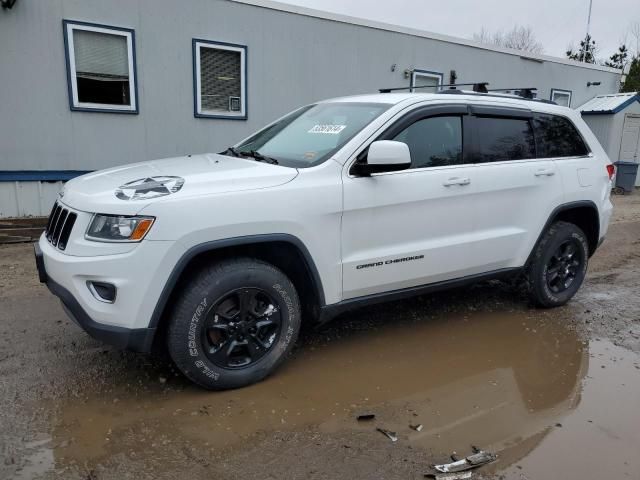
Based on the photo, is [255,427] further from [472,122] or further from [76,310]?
[472,122]

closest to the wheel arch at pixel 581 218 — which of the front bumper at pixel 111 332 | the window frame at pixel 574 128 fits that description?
the window frame at pixel 574 128

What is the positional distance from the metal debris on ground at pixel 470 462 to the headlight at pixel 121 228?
6.45ft

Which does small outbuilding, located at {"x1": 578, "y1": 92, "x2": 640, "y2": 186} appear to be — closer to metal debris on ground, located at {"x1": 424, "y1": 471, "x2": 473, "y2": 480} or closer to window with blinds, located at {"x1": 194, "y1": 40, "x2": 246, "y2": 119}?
window with blinds, located at {"x1": 194, "y1": 40, "x2": 246, "y2": 119}

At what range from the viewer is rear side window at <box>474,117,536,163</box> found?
4.14 m

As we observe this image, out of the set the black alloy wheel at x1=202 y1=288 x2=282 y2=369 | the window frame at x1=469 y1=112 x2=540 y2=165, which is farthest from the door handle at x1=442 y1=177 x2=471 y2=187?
the black alloy wheel at x1=202 y1=288 x2=282 y2=369

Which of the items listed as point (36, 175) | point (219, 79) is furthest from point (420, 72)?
point (36, 175)

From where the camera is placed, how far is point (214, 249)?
2.99m

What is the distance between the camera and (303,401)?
317cm

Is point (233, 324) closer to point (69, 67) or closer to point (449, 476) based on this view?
point (449, 476)

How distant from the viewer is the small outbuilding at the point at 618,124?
1415cm

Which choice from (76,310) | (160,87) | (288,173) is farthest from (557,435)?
(160,87)

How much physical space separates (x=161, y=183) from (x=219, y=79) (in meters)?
6.12

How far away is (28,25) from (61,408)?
Answer: 6215 millimetres

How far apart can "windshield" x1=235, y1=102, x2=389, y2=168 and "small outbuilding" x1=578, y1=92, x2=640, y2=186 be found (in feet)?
42.1
